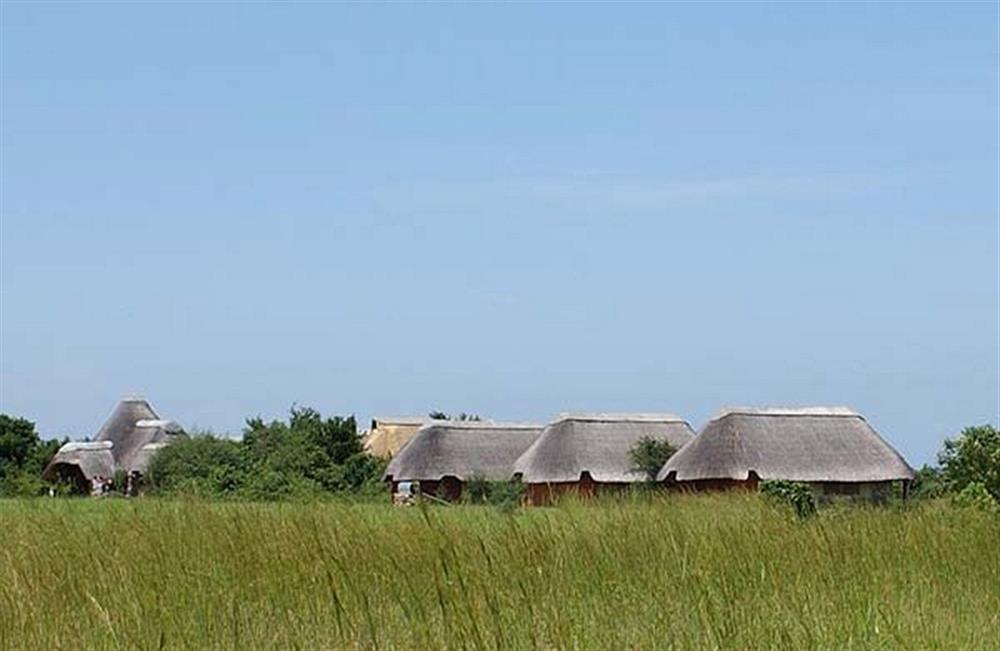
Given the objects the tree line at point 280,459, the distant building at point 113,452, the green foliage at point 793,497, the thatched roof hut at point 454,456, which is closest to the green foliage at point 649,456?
the tree line at point 280,459

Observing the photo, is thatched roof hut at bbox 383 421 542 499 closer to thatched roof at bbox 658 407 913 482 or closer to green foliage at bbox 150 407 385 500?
green foliage at bbox 150 407 385 500

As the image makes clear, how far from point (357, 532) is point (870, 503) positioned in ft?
16.7

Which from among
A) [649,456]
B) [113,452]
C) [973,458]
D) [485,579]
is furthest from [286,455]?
[485,579]

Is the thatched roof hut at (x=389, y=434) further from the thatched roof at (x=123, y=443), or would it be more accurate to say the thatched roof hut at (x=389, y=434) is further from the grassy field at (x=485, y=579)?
the grassy field at (x=485, y=579)

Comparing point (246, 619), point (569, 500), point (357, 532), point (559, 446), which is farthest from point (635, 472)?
point (246, 619)

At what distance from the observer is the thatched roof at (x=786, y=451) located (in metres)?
37.8

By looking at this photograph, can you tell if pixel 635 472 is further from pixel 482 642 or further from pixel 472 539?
pixel 482 642

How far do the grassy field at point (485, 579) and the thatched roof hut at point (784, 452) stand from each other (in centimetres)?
2724

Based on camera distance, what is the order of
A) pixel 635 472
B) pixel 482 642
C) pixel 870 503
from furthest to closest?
pixel 635 472
pixel 870 503
pixel 482 642

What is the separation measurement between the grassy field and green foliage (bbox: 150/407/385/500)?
24.5 metres

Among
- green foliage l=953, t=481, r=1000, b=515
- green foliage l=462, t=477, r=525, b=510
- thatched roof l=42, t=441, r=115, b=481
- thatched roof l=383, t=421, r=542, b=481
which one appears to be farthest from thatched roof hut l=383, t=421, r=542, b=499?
green foliage l=953, t=481, r=1000, b=515

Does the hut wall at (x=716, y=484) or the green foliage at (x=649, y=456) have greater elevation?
the green foliage at (x=649, y=456)

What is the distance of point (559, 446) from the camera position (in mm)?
42656

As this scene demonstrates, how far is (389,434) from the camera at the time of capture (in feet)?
182
